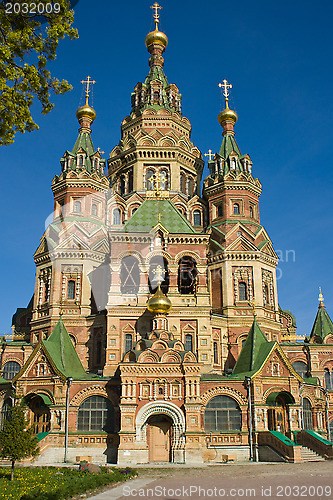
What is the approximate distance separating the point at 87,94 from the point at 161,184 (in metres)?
10.9

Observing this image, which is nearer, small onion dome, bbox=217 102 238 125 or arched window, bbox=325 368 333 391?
arched window, bbox=325 368 333 391

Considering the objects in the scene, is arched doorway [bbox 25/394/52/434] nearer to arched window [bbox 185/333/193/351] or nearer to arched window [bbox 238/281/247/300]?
arched window [bbox 185/333/193/351]

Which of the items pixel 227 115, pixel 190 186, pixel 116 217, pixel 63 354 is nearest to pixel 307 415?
pixel 63 354

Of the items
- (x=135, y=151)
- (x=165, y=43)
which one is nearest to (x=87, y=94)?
(x=135, y=151)

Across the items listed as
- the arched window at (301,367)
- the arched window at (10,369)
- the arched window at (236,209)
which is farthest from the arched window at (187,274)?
the arched window at (10,369)

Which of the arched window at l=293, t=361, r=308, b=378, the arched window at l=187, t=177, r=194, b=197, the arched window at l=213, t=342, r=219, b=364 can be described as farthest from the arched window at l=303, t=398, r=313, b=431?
the arched window at l=187, t=177, r=194, b=197

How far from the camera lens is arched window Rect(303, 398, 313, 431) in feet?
106

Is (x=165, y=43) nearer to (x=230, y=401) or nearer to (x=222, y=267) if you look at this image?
(x=222, y=267)

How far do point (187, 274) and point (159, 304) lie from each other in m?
6.93

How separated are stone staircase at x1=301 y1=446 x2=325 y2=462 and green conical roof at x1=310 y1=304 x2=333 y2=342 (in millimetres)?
13617

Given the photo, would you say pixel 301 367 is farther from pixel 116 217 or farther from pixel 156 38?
pixel 156 38

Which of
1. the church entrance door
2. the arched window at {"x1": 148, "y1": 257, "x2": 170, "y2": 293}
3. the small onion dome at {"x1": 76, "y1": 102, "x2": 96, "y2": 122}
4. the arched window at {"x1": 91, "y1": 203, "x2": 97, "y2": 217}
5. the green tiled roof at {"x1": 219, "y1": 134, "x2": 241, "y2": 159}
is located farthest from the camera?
the small onion dome at {"x1": 76, "y1": 102, "x2": 96, "y2": 122}

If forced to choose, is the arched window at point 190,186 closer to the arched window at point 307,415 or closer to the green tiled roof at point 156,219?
the green tiled roof at point 156,219

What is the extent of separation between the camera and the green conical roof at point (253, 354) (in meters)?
29.8
